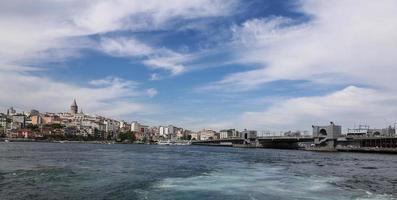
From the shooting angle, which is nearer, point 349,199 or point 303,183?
point 349,199

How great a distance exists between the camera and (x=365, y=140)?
14775cm

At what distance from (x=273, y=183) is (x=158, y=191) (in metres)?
11.4

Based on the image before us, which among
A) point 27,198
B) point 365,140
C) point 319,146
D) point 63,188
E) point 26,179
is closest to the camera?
point 27,198

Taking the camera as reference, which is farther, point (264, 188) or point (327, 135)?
point (327, 135)

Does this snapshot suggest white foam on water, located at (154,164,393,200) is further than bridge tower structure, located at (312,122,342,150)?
No

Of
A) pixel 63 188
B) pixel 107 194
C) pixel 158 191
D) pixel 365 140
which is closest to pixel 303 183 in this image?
pixel 158 191

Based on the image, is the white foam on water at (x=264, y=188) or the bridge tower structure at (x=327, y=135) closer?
the white foam on water at (x=264, y=188)

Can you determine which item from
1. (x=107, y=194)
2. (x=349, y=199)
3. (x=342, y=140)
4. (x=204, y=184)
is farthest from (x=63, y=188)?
(x=342, y=140)

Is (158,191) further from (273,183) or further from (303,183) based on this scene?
(303,183)

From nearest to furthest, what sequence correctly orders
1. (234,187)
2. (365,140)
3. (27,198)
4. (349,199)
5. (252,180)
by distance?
(27,198) < (349,199) < (234,187) < (252,180) < (365,140)

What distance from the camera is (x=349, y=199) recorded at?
2950 cm

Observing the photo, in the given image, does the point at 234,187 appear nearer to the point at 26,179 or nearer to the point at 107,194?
the point at 107,194

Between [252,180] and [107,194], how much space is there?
14.8 meters

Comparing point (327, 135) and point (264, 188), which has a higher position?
point (327, 135)
